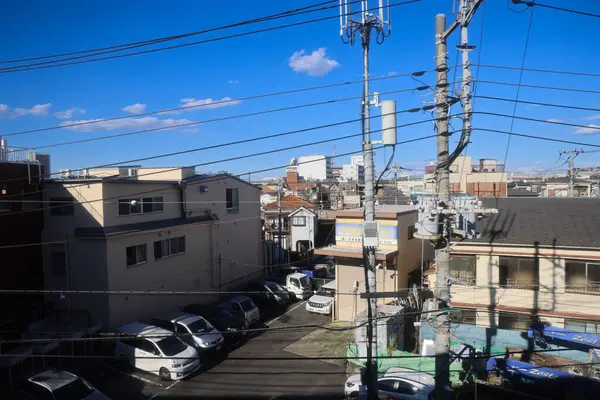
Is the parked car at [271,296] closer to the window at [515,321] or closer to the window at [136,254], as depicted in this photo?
the window at [136,254]

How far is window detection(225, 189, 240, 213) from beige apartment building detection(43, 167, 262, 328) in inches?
23.0

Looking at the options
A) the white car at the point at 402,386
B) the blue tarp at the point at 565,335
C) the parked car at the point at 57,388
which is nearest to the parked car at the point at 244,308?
the white car at the point at 402,386

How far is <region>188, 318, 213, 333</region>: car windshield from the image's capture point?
12840 millimetres

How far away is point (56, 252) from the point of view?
13.7 meters

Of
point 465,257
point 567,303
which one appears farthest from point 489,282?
point 567,303

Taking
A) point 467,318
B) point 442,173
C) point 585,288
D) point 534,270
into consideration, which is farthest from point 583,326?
point 442,173

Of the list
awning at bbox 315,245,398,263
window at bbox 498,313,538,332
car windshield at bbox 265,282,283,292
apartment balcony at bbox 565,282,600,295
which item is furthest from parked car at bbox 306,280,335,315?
apartment balcony at bbox 565,282,600,295

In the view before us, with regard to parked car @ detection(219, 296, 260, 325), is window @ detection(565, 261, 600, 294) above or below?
above

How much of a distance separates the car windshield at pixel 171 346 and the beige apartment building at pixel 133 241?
1433mm

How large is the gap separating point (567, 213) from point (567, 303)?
295 centimetres

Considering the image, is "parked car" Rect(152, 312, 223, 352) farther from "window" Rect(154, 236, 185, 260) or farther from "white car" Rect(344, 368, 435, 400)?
"white car" Rect(344, 368, 435, 400)

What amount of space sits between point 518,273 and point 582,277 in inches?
59.4

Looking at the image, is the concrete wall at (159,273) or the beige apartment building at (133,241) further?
the concrete wall at (159,273)

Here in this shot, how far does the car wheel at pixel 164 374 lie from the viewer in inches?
429
